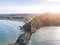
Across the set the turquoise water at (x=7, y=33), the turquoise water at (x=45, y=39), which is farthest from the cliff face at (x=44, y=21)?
the turquoise water at (x=7, y=33)

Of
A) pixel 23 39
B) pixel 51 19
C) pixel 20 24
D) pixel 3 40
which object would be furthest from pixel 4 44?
pixel 51 19

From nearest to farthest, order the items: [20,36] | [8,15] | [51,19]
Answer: [8,15]
[20,36]
[51,19]

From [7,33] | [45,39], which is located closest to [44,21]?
[45,39]

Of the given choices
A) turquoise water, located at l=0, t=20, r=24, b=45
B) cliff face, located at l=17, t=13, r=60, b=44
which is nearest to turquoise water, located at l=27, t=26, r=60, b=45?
cliff face, located at l=17, t=13, r=60, b=44

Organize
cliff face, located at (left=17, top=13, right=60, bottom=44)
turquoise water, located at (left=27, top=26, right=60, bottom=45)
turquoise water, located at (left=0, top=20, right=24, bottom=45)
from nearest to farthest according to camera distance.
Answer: turquoise water, located at (left=0, top=20, right=24, bottom=45) → turquoise water, located at (left=27, top=26, right=60, bottom=45) → cliff face, located at (left=17, top=13, right=60, bottom=44)

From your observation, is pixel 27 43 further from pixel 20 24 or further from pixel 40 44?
pixel 20 24

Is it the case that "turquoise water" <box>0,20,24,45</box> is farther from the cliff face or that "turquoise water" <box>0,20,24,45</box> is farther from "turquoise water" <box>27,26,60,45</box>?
the cliff face

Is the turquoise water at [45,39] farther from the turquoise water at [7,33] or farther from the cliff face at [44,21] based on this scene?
the turquoise water at [7,33]

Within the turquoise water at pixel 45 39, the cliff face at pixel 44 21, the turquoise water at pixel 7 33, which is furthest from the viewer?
Answer: the cliff face at pixel 44 21

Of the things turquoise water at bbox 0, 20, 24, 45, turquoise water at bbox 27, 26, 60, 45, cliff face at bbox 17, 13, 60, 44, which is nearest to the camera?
turquoise water at bbox 0, 20, 24, 45

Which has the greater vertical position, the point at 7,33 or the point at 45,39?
the point at 7,33

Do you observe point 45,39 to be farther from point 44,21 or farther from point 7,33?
point 44,21
